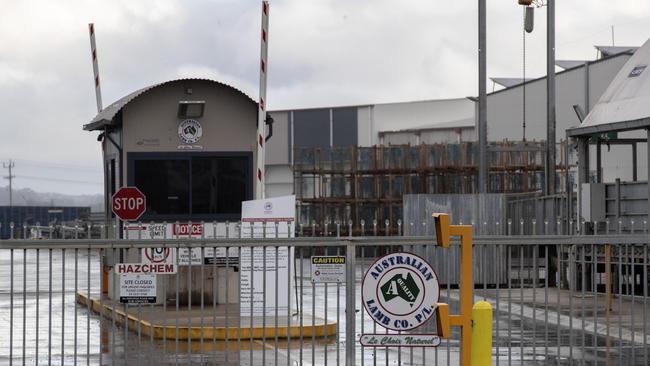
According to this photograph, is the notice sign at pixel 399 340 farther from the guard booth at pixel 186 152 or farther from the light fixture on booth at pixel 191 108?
the light fixture on booth at pixel 191 108

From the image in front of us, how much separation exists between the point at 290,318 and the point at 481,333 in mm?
5555

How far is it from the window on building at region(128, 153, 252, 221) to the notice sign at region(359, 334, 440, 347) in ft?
41.1

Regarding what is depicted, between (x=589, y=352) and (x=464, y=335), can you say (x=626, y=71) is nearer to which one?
(x=589, y=352)

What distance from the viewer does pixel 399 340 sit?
39.1 feet

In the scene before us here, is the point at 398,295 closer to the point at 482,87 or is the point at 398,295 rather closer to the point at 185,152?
the point at 185,152

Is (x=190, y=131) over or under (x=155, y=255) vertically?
over

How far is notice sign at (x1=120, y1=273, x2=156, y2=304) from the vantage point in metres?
12.1

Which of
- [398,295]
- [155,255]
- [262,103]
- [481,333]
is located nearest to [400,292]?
[398,295]

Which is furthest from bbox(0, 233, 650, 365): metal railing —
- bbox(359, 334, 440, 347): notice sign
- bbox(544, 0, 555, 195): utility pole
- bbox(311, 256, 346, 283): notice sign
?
bbox(544, 0, 555, 195): utility pole

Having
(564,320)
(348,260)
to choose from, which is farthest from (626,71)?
(348,260)

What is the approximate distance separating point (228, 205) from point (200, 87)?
2190 mm

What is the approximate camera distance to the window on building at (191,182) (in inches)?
957

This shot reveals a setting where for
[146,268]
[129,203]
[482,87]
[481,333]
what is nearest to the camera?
[481,333]

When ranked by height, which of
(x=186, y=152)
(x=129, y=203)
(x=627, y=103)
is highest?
(x=627, y=103)
